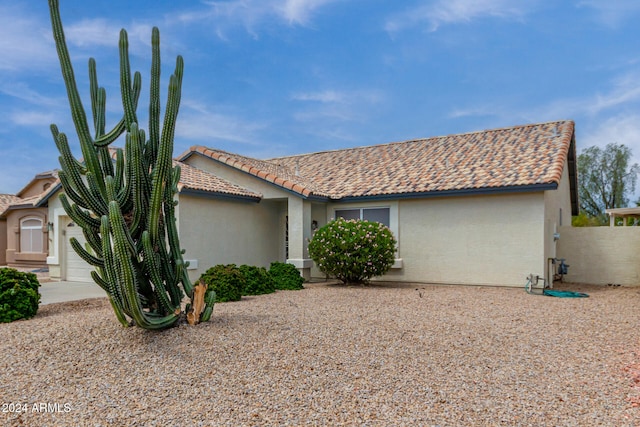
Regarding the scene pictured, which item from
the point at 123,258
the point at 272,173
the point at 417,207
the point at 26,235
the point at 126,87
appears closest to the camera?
the point at 123,258

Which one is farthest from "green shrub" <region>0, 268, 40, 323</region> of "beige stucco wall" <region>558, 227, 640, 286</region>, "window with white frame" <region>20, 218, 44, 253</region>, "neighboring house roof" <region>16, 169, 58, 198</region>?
"neighboring house roof" <region>16, 169, 58, 198</region>

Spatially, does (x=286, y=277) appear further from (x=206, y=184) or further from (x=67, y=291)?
(x=67, y=291)

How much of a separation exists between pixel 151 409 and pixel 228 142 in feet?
55.7

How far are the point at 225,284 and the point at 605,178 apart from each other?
36843 millimetres

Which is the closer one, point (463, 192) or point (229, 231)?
point (463, 192)

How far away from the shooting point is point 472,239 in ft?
46.6

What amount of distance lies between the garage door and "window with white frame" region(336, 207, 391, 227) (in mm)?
9360

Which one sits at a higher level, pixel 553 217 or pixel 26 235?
pixel 553 217

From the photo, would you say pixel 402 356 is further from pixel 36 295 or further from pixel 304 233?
pixel 304 233

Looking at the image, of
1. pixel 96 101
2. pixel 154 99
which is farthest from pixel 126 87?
pixel 96 101

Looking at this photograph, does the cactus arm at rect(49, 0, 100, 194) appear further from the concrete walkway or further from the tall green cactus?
the concrete walkway

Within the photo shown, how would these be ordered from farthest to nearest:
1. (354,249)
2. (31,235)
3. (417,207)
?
(31,235) → (417,207) → (354,249)

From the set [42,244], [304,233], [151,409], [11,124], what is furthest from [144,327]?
[42,244]

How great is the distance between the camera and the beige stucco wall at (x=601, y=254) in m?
15.4
